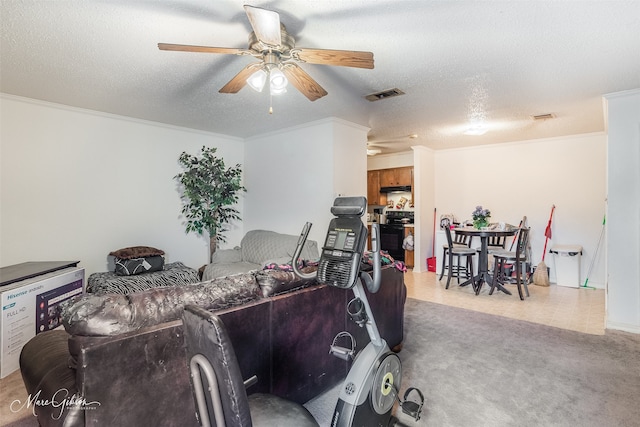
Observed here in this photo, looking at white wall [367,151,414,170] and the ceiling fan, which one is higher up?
white wall [367,151,414,170]

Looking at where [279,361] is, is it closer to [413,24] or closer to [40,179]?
[413,24]

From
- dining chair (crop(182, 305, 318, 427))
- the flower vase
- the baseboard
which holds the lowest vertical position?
the baseboard

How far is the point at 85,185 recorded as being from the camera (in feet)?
12.6

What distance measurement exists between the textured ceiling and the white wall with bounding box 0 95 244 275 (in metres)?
0.31

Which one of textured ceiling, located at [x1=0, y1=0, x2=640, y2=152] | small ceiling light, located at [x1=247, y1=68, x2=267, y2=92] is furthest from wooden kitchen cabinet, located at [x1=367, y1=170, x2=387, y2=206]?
small ceiling light, located at [x1=247, y1=68, x2=267, y2=92]

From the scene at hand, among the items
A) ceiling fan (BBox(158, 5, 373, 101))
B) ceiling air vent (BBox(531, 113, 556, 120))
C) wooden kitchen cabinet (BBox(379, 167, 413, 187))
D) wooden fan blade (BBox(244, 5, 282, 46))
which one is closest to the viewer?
wooden fan blade (BBox(244, 5, 282, 46))

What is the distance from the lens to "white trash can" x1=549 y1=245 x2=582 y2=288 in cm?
477

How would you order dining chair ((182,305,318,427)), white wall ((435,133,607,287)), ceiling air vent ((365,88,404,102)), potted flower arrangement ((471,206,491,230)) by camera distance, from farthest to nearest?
white wall ((435,133,607,287))
potted flower arrangement ((471,206,491,230))
ceiling air vent ((365,88,404,102))
dining chair ((182,305,318,427))

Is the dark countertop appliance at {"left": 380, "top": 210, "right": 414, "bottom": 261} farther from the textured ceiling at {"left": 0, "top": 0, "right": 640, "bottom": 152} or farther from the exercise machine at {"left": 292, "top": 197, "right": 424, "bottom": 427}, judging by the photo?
the exercise machine at {"left": 292, "top": 197, "right": 424, "bottom": 427}

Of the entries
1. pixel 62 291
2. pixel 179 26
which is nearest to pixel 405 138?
pixel 179 26

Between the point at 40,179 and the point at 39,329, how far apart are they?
179 centimetres

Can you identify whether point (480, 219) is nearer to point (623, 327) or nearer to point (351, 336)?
point (623, 327)

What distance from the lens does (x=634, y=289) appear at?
3.11 metres

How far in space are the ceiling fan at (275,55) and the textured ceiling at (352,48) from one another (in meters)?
0.17
